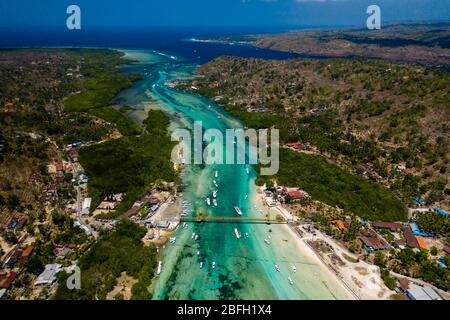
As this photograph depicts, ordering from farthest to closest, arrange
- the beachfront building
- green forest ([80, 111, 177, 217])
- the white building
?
green forest ([80, 111, 177, 217]) → the beachfront building → the white building

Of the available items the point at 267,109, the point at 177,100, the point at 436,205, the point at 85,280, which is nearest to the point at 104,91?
the point at 177,100

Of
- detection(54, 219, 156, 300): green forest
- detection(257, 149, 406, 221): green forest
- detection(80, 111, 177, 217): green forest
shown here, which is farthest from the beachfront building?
detection(257, 149, 406, 221): green forest

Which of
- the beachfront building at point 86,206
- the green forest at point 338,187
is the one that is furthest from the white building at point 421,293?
the beachfront building at point 86,206

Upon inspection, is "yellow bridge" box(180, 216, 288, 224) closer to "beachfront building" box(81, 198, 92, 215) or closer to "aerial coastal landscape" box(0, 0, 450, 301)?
"aerial coastal landscape" box(0, 0, 450, 301)
